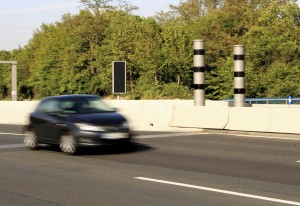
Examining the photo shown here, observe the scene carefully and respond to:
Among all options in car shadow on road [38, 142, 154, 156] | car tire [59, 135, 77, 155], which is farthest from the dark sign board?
car tire [59, 135, 77, 155]

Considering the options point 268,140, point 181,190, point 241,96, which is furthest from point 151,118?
point 181,190

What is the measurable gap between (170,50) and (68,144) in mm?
51945

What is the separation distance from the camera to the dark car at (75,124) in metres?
12.6

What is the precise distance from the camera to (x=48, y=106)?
552 inches

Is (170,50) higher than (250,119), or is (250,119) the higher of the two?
(170,50)

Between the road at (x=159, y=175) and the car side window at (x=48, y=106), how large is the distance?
102cm

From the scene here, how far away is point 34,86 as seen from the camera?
313 ft

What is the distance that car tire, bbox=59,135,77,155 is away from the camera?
12.8 m

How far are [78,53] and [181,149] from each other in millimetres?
69384

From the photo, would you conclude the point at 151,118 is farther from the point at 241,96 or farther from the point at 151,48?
the point at 151,48

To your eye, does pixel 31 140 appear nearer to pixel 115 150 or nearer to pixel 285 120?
pixel 115 150

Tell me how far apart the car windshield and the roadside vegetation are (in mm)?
26684

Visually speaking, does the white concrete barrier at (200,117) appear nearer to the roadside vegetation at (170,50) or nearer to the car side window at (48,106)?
the car side window at (48,106)

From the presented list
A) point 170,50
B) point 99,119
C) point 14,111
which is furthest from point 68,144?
point 170,50
